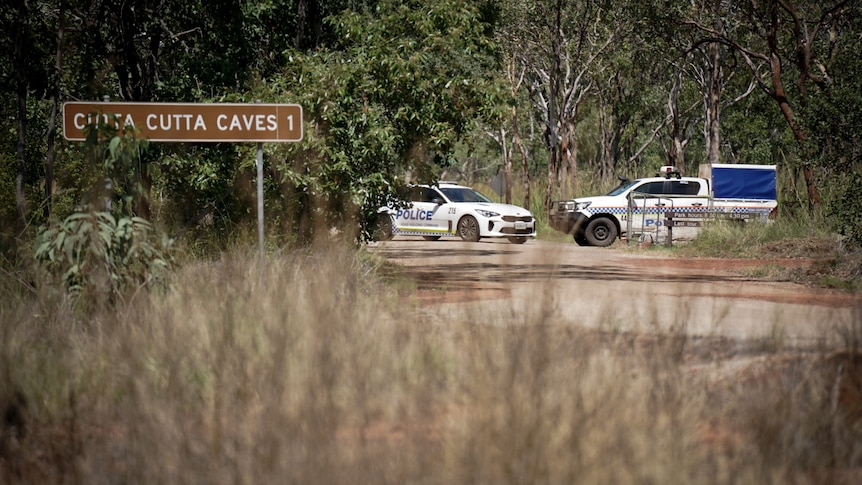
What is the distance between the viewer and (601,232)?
29.0 meters

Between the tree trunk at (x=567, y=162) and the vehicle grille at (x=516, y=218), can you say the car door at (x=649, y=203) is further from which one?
the tree trunk at (x=567, y=162)

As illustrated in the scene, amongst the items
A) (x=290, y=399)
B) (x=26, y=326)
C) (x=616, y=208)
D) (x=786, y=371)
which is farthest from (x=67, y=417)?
(x=616, y=208)

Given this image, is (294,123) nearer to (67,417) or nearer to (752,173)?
(67,417)

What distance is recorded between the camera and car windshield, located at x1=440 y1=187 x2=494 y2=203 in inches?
1197

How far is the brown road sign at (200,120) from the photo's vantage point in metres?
10.8

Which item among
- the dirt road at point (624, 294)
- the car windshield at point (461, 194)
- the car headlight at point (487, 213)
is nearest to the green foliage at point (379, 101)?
the dirt road at point (624, 294)

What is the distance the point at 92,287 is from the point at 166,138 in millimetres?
2395

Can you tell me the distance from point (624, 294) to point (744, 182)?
54.0ft

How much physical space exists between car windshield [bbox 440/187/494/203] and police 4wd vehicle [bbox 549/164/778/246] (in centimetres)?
264

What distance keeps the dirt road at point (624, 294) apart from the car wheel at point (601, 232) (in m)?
2.26

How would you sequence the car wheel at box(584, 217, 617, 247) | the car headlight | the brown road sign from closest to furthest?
the brown road sign, the car wheel at box(584, 217, 617, 247), the car headlight

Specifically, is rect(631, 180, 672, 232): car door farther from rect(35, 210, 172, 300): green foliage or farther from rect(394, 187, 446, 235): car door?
rect(35, 210, 172, 300): green foliage

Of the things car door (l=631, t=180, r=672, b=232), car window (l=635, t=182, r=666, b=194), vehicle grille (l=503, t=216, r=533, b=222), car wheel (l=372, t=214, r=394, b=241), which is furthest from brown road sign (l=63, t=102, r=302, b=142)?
car window (l=635, t=182, r=666, b=194)

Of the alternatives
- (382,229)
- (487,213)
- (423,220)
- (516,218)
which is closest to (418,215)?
(423,220)
